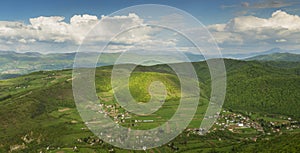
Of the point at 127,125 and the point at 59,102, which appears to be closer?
the point at 127,125

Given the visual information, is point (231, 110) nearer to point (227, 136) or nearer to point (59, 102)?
point (227, 136)

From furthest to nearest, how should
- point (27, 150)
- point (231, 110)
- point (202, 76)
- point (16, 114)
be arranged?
point (202, 76)
point (231, 110)
point (16, 114)
point (27, 150)

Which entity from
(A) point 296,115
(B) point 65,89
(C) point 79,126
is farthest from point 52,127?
(A) point 296,115

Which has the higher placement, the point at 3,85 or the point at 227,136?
the point at 3,85

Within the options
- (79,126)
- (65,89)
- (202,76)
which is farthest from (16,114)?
(202,76)

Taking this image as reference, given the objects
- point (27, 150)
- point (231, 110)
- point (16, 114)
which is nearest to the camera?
point (27, 150)

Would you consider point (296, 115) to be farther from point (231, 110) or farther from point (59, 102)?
point (59, 102)

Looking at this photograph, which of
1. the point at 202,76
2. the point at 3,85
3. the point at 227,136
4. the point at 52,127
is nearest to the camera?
the point at 227,136
